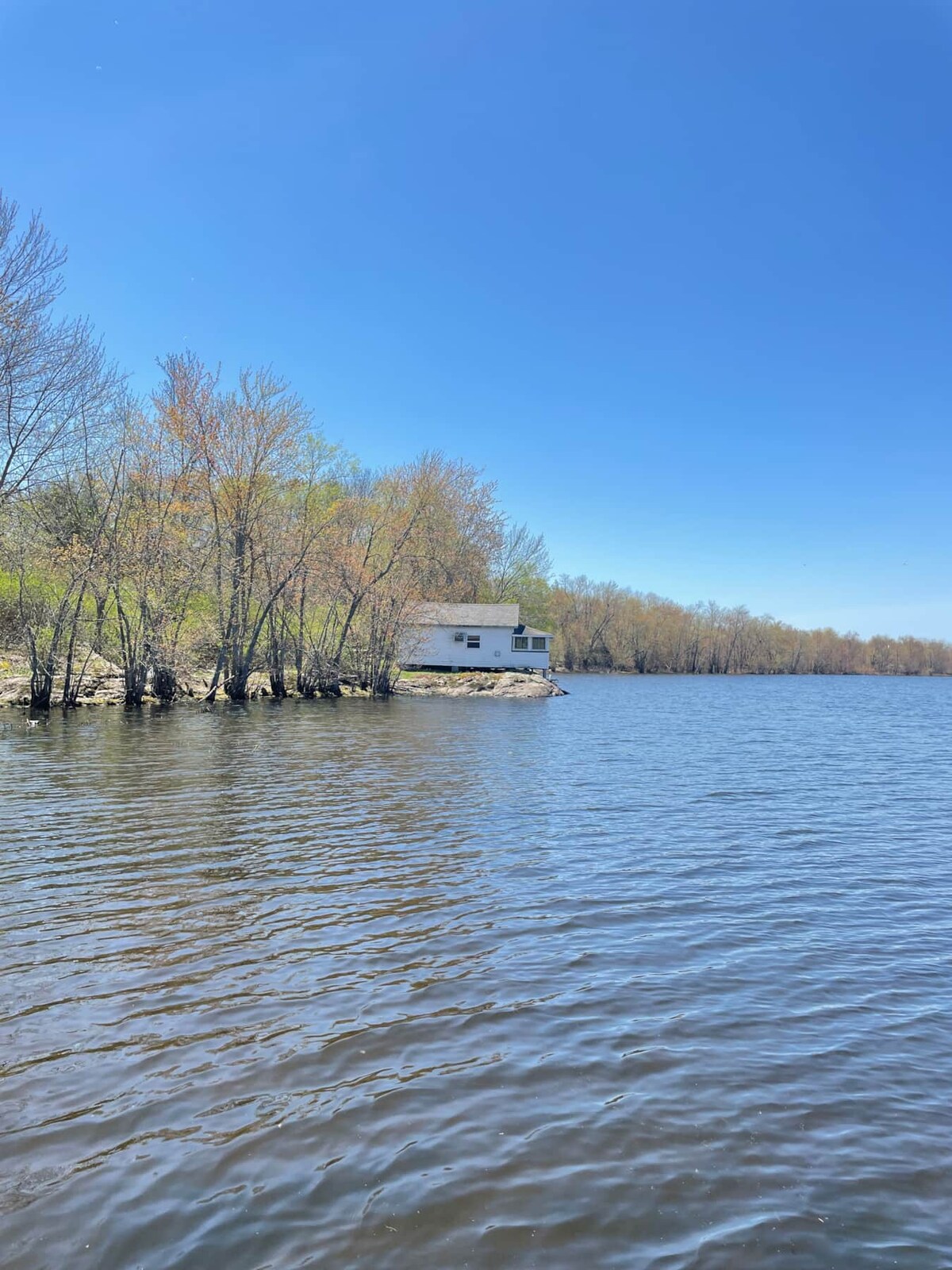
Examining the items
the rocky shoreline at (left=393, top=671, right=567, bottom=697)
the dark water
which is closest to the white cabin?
the rocky shoreline at (left=393, top=671, right=567, bottom=697)

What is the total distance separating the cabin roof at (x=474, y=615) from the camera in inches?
2355

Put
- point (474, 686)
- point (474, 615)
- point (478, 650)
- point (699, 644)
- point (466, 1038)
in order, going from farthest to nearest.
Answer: point (699, 644) < point (474, 615) < point (478, 650) < point (474, 686) < point (466, 1038)

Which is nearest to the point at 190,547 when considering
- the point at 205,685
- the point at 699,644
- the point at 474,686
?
the point at 205,685

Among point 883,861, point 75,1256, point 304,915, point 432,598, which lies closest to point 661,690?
point 432,598

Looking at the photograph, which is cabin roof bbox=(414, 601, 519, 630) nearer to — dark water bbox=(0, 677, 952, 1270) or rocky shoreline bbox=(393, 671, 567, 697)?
rocky shoreline bbox=(393, 671, 567, 697)

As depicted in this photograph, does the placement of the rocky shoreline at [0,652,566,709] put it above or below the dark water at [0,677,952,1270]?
above

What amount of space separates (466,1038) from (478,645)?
54.7 m

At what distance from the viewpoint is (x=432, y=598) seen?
229 ft

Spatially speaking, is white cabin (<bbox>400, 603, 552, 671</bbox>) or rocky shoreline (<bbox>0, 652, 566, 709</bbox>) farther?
white cabin (<bbox>400, 603, 552, 671</bbox>)

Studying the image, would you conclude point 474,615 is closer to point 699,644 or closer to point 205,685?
point 205,685

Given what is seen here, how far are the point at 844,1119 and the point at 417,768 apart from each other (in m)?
14.3

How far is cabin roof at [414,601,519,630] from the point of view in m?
59.8

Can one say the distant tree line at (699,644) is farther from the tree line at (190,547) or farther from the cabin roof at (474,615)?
the tree line at (190,547)

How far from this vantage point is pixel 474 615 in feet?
201
